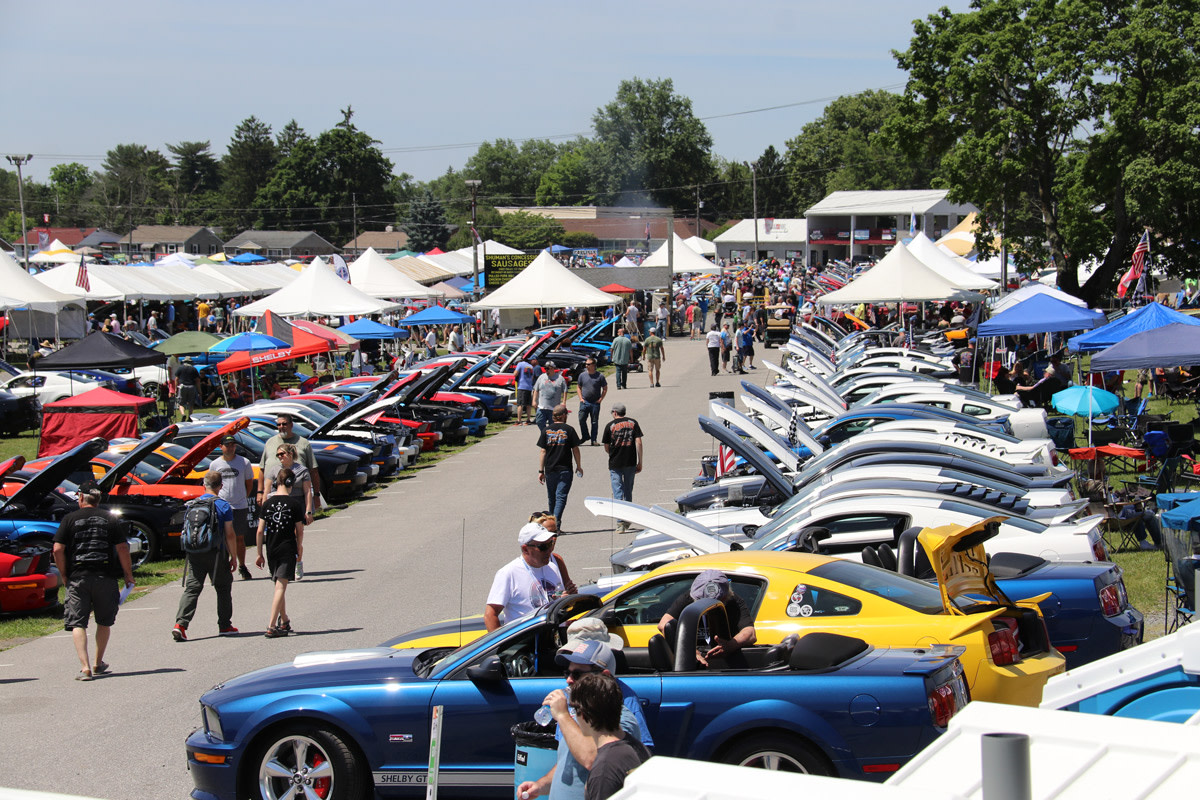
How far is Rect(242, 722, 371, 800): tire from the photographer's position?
602 centimetres

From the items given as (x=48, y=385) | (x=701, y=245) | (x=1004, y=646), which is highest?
(x=701, y=245)

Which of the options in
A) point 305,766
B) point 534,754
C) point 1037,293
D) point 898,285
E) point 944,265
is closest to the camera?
point 534,754

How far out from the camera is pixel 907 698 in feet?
17.7

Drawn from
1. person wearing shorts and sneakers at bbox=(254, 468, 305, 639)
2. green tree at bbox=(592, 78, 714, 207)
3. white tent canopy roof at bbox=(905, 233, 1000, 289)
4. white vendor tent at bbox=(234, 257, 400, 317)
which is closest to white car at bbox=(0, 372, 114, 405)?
white vendor tent at bbox=(234, 257, 400, 317)

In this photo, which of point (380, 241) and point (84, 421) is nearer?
point (84, 421)

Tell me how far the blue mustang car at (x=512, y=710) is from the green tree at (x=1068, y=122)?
86.4 feet

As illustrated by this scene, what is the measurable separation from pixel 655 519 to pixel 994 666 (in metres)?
2.85

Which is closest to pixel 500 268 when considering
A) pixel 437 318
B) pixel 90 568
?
pixel 437 318

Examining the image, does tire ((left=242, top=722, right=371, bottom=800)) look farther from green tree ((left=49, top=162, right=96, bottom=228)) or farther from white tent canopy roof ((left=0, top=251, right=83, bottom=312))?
green tree ((left=49, top=162, right=96, bottom=228))

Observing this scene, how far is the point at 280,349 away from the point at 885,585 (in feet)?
71.3

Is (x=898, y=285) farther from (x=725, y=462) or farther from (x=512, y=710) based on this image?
(x=512, y=710)

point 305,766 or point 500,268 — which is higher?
point 500,268

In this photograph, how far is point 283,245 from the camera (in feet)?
384

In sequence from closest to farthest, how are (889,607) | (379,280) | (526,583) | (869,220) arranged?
(889,607)
(526,583)
(379,280)
(869,220)
